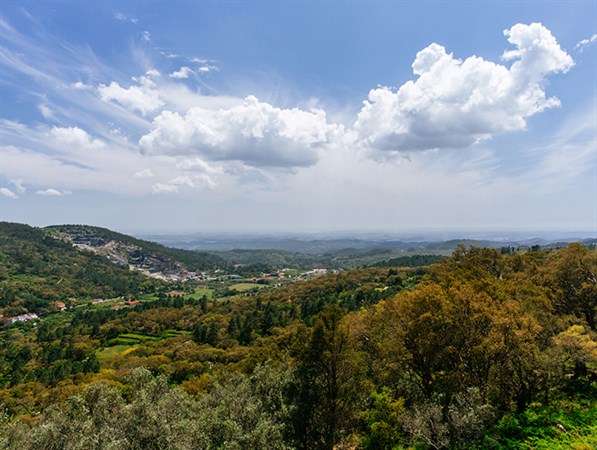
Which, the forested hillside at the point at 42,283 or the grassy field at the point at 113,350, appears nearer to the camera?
the grassy field at the point at 113,350

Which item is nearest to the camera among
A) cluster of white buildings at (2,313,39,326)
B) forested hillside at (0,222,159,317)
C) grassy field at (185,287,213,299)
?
cluster of white buildings at (2,313,39,326)

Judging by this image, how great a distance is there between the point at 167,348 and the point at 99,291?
13574cm

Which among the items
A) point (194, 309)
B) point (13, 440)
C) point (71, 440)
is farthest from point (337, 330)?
point (194, 309)

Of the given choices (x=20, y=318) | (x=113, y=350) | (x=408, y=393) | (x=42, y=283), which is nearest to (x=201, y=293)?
(x=20, y=318)

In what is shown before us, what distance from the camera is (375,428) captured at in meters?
18.2

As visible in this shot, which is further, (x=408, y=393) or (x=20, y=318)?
(x=20, y=318)

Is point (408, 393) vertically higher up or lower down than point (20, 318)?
higher up

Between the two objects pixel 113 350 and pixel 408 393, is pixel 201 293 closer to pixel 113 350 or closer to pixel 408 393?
pixel 113 350

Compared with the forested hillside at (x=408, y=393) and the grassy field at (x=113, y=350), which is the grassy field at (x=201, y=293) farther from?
the forested hillside at (x=408, y=393)

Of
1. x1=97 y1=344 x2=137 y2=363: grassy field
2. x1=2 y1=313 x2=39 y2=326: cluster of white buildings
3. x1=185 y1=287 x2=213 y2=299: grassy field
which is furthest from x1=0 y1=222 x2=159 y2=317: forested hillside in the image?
x1=97 y1=344 x2=137 y2=363: grassy field

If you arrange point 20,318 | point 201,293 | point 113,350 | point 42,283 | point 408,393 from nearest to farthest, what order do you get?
point 408,393, point 113,350, point 20,318, point 42,283, point 201,293

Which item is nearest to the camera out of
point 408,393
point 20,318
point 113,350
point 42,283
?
point 408,393

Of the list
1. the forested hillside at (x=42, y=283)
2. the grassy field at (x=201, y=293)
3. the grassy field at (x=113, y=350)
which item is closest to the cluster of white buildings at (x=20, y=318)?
the forested hillside at (x=42, y=283)

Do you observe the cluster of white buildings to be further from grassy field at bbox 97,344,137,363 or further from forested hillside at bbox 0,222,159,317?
grassy field at bbox 97,344,137,363
